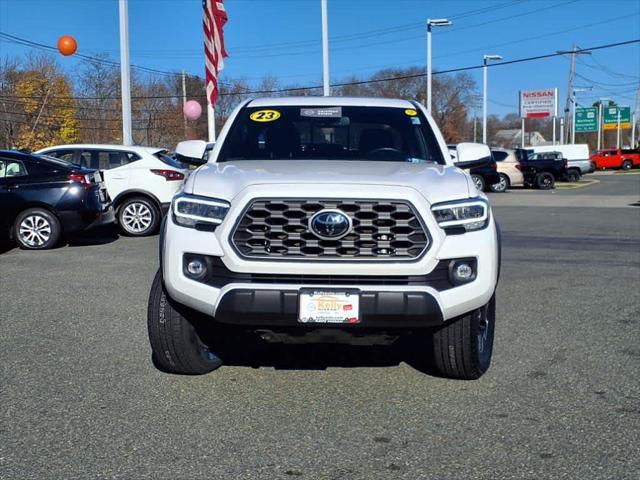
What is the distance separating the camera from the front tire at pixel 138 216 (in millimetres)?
13359

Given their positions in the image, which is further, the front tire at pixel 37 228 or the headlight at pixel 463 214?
the front tire at pixel 37 228

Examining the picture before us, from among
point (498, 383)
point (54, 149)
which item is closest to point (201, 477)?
point (498, 383)

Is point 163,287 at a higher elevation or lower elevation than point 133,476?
higher

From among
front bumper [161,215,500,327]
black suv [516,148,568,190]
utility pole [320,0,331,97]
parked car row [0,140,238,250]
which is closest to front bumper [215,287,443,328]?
front bumper [161,215,500,327]

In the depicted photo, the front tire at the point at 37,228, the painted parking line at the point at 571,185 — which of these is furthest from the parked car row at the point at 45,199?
the painted parking line at the point at 571,185

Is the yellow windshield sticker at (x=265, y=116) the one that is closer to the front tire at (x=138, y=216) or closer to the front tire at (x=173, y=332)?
the front tire at (x=173, y=332)

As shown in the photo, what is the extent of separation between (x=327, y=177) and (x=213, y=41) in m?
14.8

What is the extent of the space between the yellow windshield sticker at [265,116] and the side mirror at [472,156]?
1.43 metres

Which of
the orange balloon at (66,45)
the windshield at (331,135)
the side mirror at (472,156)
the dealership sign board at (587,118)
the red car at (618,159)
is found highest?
the dealership sign board at (587,118)

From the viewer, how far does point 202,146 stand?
6.00 meters

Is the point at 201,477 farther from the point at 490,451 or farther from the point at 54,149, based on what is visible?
the point at 54,149

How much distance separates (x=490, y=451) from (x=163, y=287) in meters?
2.05

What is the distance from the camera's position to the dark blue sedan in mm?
11180

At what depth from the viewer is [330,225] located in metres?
4.13
